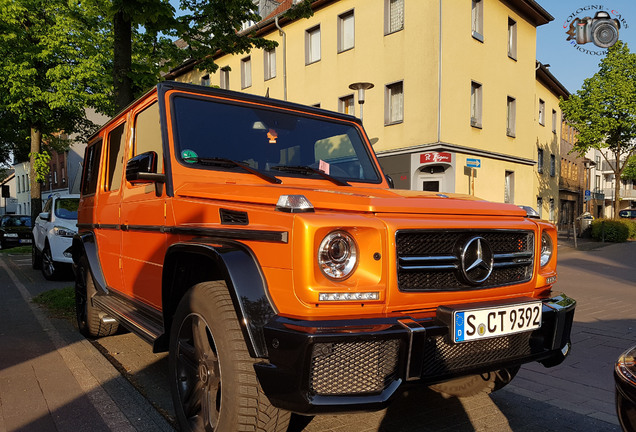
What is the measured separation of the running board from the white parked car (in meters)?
5.81

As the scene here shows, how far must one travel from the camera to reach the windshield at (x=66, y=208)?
10.3m

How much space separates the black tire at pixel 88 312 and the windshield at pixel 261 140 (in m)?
2.19

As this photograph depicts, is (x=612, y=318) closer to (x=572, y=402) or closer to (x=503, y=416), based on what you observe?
(x=572, y=402)

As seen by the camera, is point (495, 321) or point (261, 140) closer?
point (495, 321)

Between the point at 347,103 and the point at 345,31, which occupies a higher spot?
the point at 345,31

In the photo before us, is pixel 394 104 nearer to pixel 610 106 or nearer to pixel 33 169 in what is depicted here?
pixel 610 106

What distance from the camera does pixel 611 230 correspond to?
23156 mm

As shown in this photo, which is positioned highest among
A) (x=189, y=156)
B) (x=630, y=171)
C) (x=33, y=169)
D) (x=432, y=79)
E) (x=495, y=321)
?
(x=432, y=79)

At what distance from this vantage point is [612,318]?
6.52m

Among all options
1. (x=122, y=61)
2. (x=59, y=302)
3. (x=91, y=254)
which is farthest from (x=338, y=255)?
(x=122, y=61)

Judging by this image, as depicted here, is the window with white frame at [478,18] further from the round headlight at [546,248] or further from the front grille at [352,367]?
the front grille at [352,367]

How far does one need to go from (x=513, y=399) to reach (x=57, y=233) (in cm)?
911

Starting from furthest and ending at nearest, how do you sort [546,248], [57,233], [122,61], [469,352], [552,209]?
[552,209]
[57,233]
[122,61]
[546,248]
[469,352]

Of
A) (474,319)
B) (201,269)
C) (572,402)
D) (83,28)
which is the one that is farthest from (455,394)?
(83,28)
